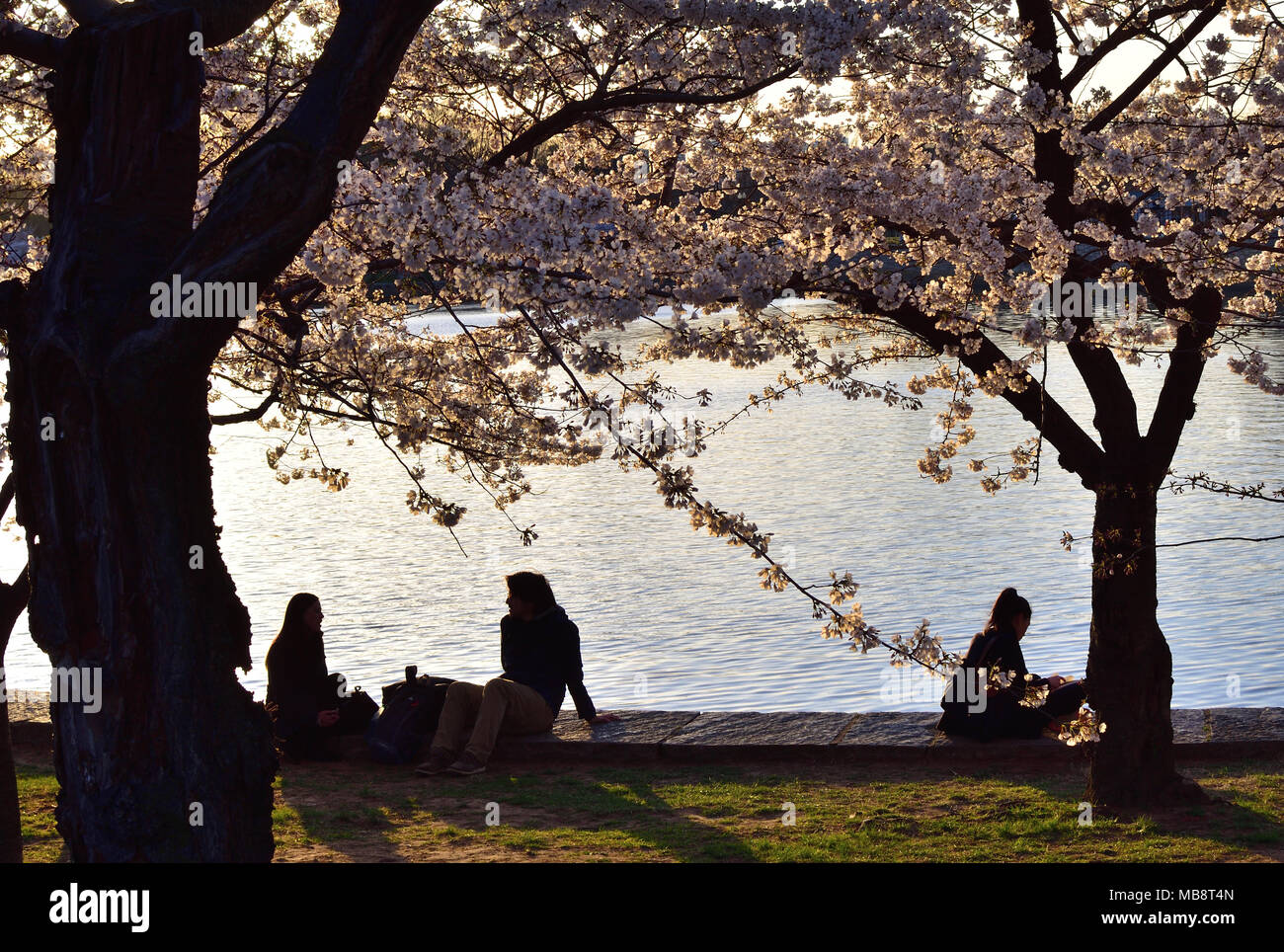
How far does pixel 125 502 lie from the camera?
17.4 ft

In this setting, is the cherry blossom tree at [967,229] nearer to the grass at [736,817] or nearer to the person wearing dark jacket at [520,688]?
the grass at [736,817]

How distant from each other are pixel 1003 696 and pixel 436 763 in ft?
12.6

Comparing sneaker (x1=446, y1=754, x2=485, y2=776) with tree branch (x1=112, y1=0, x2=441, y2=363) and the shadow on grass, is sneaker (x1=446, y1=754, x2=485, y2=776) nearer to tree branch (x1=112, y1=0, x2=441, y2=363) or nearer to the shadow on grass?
the shadow on grass

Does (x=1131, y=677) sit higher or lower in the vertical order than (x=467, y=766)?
higher

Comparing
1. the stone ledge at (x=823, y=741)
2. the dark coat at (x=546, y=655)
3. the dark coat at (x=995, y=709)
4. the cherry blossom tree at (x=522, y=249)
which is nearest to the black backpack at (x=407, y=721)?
the stone ledge at (x=823, y=741)

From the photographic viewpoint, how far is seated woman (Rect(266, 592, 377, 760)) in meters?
10.3

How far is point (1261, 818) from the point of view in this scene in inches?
342

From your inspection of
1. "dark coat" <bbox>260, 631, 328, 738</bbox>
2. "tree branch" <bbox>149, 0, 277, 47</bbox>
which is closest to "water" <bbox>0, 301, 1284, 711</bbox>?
"dark coat" <bbox>260, 631, 328, 738</bbox>

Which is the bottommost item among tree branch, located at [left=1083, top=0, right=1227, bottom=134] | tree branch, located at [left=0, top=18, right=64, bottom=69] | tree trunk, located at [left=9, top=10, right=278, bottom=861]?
tree trunk, located at [left=9, top=10, right=278, bottom=861]

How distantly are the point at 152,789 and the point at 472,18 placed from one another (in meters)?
4.79

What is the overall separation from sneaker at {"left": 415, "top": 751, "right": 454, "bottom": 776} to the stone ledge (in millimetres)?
401

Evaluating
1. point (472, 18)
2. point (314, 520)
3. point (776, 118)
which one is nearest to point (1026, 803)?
point (776, 118)

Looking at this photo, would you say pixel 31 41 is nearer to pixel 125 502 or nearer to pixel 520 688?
pixel 125 502

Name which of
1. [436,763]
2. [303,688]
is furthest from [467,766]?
[303,688]
